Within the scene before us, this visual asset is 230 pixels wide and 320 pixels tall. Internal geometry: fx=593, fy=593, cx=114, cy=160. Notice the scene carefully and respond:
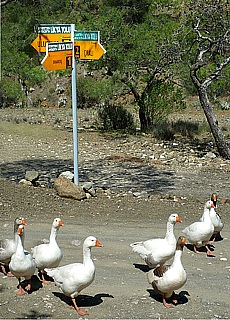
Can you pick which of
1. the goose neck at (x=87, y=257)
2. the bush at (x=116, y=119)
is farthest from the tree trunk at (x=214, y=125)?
the goose neck at (x=87, y=257)

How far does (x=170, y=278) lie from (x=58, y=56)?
17.5 ft

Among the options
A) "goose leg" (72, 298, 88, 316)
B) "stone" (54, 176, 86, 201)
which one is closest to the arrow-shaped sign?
"stone" (54, 176, 86, 201)

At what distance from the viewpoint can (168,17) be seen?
751 inches

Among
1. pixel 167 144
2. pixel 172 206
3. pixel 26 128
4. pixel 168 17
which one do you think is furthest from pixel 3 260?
pixel 26 128

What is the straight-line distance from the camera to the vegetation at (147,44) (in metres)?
15.7

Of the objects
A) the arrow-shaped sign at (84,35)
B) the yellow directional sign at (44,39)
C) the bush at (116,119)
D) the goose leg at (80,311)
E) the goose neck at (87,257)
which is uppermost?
the arrow-shaped sign at (84,35)

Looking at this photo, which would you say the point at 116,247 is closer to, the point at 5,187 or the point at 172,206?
the point at 172,206

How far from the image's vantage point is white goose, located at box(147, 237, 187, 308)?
6312 millimetres

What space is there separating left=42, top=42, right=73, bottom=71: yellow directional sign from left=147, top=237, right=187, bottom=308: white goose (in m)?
4.66

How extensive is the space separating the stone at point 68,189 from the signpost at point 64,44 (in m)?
2.31

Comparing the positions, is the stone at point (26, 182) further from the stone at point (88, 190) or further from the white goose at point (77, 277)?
the white goose at point (77, 277)

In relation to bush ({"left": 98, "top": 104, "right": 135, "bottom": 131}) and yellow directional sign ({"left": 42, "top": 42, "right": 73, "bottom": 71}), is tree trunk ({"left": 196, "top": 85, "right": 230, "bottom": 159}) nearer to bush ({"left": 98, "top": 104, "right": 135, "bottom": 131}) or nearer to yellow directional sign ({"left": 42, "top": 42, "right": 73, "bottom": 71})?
bush ({"left": 98, "top": 104, "right": 135, "bottom": 131})

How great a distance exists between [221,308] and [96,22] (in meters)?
14.2

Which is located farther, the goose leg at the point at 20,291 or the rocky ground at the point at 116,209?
the goose leg at the point at 20,291
